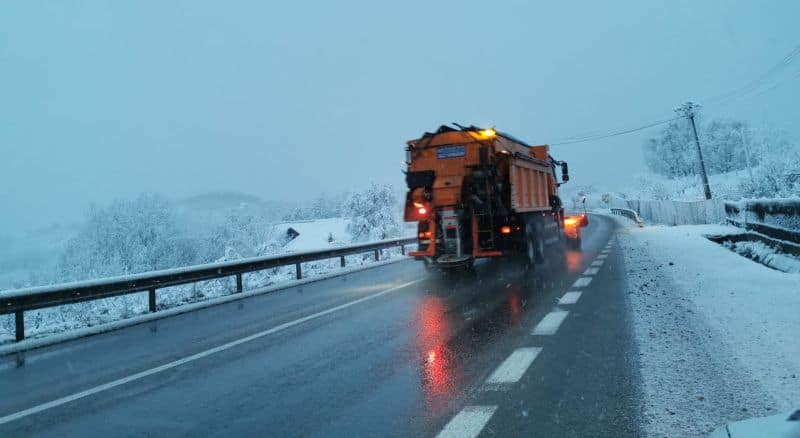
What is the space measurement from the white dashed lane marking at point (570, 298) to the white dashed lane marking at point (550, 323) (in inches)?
34.0

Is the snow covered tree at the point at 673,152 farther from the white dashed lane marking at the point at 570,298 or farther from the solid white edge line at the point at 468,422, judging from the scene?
the solid white edge line at the point at 468,422

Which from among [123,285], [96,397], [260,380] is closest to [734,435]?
[260,380]

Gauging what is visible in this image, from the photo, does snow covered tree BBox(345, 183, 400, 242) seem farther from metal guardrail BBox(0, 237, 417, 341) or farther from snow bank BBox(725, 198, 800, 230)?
metal guardrail BBox(0, 237, 417, 341)

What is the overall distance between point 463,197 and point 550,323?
6.21m

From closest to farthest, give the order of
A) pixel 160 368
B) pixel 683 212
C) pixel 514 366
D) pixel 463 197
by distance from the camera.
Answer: pixel 514 366, pixel 160 368, pixel 463 197, pixel 683 212

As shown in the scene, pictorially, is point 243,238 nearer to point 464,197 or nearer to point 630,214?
point 630,214

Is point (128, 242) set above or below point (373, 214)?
below

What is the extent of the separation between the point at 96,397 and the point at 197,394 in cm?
100

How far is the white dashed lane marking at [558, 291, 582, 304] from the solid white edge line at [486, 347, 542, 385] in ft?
9.66

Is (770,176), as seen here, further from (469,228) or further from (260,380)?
(260,380)

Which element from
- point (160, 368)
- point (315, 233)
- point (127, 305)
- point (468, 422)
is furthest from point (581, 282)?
point (315, 233)

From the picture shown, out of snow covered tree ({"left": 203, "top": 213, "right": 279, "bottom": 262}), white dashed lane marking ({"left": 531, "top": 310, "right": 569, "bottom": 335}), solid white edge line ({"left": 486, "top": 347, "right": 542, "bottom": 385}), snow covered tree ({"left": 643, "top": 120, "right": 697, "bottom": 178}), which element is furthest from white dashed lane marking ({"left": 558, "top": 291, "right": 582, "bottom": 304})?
snow covered tree ({"left": 643, "top": 120, "right": 697, "bottom": 178})

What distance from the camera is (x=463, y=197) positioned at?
491 inches

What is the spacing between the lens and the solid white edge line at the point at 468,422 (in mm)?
3342
